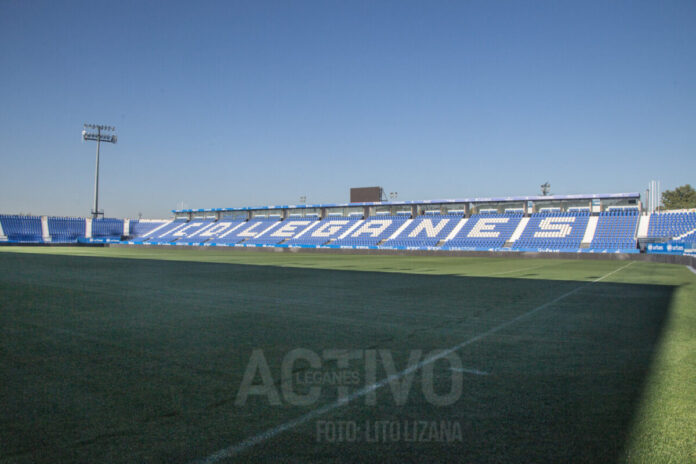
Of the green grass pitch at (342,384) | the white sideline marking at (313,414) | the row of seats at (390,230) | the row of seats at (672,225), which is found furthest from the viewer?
the row of seats at (390,230)

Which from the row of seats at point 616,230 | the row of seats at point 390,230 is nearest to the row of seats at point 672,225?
the row of seats at point 390,230

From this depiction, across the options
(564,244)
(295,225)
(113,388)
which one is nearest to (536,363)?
(113,388)

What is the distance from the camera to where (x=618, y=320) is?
294 inches

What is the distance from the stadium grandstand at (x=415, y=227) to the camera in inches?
1454

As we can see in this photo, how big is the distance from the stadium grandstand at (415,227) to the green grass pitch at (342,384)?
86.5ft

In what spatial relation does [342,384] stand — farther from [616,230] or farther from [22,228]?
A: [22,228]

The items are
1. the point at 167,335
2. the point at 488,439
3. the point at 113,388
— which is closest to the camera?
the point at 488,439

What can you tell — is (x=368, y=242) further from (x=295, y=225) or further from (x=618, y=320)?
(x=618, y=320)

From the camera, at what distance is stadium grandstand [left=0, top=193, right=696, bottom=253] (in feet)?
121

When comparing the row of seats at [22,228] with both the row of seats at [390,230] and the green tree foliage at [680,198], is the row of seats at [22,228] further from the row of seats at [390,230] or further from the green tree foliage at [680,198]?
the green tree foliage at [680,198]

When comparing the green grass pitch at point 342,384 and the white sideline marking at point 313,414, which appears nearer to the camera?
the white sideline marking at point 313,414

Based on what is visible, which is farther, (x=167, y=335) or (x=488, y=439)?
(x=167, y=335)

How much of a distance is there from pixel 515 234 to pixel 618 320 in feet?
116

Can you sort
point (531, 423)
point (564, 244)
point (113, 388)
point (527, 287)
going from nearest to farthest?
point (531, 423), point (113, 388), point (527, 287), point (564, 244)
